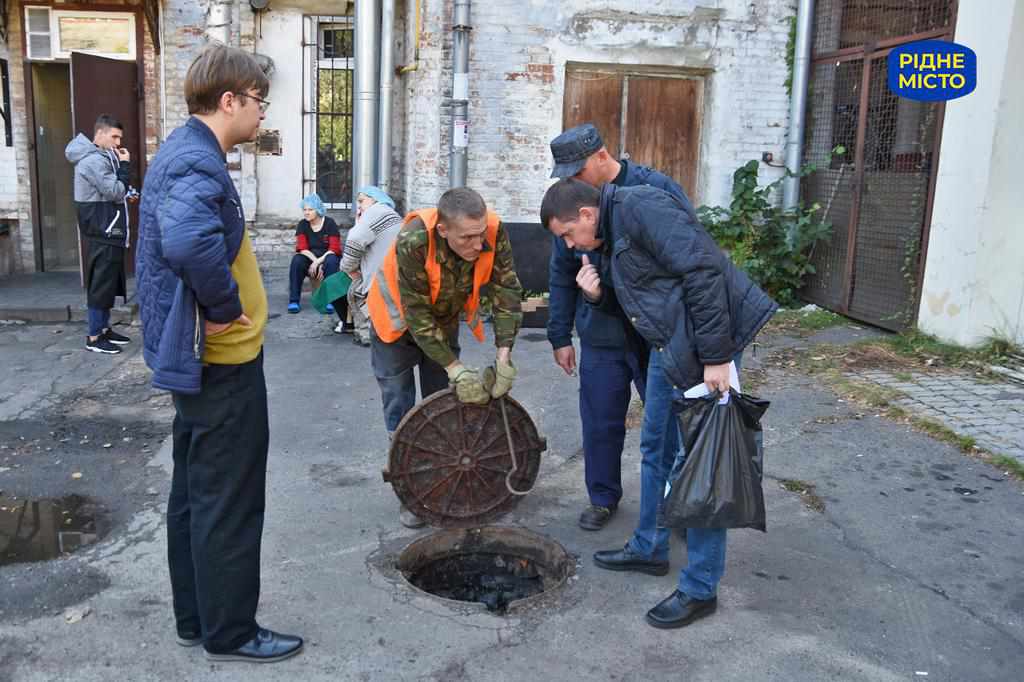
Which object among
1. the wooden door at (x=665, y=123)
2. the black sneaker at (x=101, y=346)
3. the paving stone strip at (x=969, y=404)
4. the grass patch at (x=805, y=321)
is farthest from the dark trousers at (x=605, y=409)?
the wooden door at (x=665, y=123)

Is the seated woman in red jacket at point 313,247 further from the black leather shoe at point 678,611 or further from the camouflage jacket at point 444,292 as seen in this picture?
the black leather shoe at point 678,611

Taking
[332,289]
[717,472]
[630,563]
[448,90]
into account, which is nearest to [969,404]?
[630,563]

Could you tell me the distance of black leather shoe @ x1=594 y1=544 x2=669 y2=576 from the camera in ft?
13.8

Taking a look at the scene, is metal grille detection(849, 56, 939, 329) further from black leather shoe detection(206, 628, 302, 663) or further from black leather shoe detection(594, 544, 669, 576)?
black leather shoe detection(206, 628, 302, 663)

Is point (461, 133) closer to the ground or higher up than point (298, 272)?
higher up

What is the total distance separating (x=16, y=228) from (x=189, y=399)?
9.75m

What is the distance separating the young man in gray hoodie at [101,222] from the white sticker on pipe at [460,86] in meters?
3.38

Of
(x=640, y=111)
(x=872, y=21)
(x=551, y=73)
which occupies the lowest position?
(x=640, y=111)

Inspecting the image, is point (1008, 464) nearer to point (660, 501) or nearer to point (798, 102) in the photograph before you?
point (660, 501)

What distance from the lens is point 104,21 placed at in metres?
11.0

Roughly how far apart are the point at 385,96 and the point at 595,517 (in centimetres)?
721

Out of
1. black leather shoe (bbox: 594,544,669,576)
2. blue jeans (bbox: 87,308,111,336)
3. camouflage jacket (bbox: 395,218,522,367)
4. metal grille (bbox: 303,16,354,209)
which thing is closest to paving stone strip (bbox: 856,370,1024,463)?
black leather shoe (bbox: 594,544,669,576)

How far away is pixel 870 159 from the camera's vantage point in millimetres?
9305

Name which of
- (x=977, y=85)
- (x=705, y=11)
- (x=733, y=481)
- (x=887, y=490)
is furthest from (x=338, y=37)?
(x=733, y=481)
